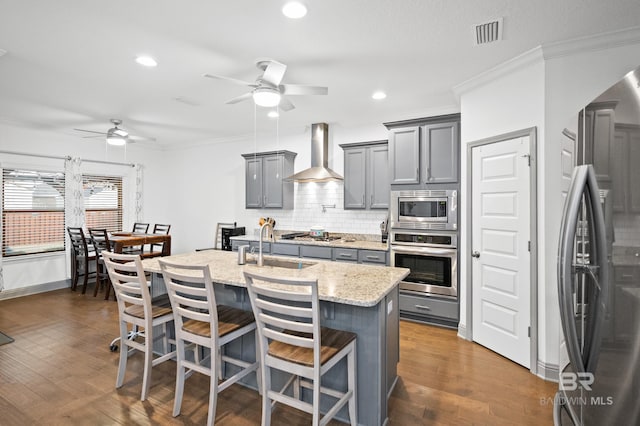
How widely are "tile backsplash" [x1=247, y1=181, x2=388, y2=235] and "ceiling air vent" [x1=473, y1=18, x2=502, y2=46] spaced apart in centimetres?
268

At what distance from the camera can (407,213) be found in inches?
163

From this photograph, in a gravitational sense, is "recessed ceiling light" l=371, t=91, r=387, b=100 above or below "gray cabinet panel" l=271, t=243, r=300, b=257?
above

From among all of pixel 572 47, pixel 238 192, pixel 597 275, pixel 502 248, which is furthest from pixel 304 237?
pixel 597 275

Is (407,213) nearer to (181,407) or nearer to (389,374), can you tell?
(389,374)

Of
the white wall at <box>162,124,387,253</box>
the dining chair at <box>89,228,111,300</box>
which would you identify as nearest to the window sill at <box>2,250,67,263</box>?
the dining chair at <box>89,228,111,300</box>

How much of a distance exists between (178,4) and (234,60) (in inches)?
32.7

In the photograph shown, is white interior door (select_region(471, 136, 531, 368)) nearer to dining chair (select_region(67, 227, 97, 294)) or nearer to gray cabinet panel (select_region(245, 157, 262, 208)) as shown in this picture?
gray cabinet panel (select_region(245, 157, 262, 208))

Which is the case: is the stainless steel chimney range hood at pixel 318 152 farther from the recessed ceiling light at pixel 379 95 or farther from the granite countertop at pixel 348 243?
the recessed ceiling light at pixel 379 95

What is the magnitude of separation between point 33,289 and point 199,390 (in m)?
4.84

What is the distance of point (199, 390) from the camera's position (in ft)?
8.32

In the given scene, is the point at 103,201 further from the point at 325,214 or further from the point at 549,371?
the point at 549,371

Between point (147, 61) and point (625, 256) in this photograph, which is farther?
point (147, 61)
